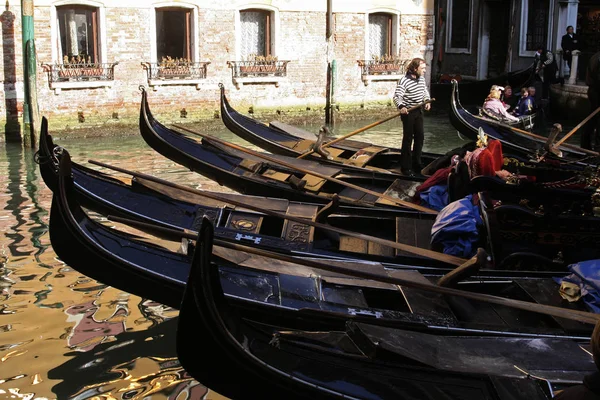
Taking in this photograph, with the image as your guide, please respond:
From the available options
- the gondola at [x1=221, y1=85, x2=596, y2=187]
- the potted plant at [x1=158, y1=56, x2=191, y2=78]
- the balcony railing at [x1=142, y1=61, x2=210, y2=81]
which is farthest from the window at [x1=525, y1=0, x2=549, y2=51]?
the gondola at [x1=221, y1=85, x2=596, y2=187]

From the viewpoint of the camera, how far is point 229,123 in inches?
202

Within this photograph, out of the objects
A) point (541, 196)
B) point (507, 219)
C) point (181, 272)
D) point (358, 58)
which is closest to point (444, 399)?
point (181, 272)

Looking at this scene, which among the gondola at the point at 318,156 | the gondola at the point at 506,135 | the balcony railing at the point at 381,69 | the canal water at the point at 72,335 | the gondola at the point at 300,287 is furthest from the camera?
the balcony railing at the point at 381,69

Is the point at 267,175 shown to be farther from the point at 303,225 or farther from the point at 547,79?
the point at 547,79

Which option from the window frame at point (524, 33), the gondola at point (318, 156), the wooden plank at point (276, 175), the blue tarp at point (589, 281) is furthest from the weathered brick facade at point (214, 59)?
the blue tarp at point (589, 281)

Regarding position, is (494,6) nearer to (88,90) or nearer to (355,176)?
(88,90)

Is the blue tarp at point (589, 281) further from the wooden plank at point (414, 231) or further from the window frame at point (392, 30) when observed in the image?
the window frame at point (392, 30)

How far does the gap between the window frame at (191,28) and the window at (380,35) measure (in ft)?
6.52

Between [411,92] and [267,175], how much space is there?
3.49 feet

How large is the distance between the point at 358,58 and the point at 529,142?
3.57 metres

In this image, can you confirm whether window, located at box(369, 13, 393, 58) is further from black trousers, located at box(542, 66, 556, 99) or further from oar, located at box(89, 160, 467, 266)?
oar, located at box(89, 160, 467, 266)

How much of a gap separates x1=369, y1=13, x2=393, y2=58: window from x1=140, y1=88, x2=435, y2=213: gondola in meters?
4.72

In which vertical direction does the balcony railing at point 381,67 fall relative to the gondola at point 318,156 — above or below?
above

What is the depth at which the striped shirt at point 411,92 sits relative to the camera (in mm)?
4555
